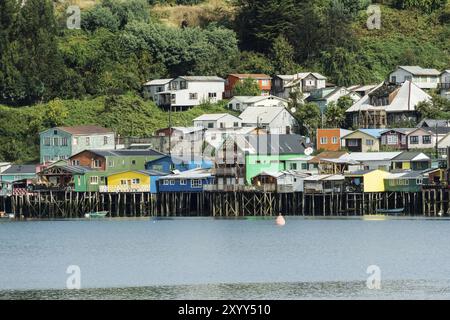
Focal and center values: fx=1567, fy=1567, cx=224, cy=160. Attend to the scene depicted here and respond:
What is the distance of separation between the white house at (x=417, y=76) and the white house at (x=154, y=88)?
15775 millimetres

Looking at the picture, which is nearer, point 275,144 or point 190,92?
point 275,144

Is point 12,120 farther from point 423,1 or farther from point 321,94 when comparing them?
point 423,1

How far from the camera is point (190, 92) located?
109 metres

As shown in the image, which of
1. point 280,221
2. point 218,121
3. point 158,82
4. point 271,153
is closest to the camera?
point 280,221

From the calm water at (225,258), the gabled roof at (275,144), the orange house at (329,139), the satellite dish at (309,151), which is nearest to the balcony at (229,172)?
the gabled roof at (275,144)

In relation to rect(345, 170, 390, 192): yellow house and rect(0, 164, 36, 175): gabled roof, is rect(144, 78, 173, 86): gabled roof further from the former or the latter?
rect(345, 170, 390, 192): yellow house

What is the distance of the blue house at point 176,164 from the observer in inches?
3844

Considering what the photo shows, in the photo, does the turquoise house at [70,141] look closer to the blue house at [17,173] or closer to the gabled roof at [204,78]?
the blue house at [17,173]

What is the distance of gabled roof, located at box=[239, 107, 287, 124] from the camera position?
4045 inches

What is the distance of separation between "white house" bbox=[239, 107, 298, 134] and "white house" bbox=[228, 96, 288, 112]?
165 cm

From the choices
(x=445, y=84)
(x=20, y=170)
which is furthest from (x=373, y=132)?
(x=20, y=170)

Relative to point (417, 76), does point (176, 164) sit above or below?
below

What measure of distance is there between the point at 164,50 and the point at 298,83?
10.1 metres

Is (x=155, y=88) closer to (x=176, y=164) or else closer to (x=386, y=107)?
(x=176, y=164)
